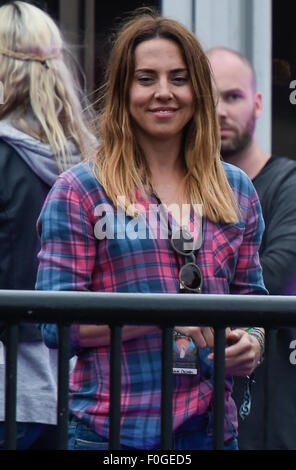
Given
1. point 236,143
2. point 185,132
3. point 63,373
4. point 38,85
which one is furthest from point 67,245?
point 236,143

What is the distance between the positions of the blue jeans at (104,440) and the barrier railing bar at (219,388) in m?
0.20

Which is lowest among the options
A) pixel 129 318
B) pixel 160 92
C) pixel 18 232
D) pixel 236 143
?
pixel 129 318

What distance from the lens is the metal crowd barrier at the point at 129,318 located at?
7.03ft

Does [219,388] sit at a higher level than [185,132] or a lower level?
lower

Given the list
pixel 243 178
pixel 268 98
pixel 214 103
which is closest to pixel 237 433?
pixel 243 178

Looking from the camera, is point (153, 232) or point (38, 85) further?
point (38, 85)

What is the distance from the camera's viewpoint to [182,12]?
4984 millimetres

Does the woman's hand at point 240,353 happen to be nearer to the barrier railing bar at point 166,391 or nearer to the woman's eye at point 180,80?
the barrier railing bar at point 166,391

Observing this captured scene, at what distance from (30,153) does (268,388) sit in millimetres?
1185

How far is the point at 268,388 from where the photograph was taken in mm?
2203

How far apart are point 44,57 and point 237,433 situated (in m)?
1.41

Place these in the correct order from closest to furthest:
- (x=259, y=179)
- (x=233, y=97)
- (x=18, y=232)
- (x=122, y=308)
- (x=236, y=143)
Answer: (x=122, y=308) → (x=18, y=232) → (x=259, y=179) → (x=236, y=143) → (x=233, y=97)

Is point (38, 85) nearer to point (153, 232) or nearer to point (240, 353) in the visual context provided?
point (153, 232)

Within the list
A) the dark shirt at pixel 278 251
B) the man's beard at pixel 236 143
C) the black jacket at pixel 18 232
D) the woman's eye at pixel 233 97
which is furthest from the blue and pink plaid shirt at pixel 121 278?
the woman's eye at pixel 233 97
